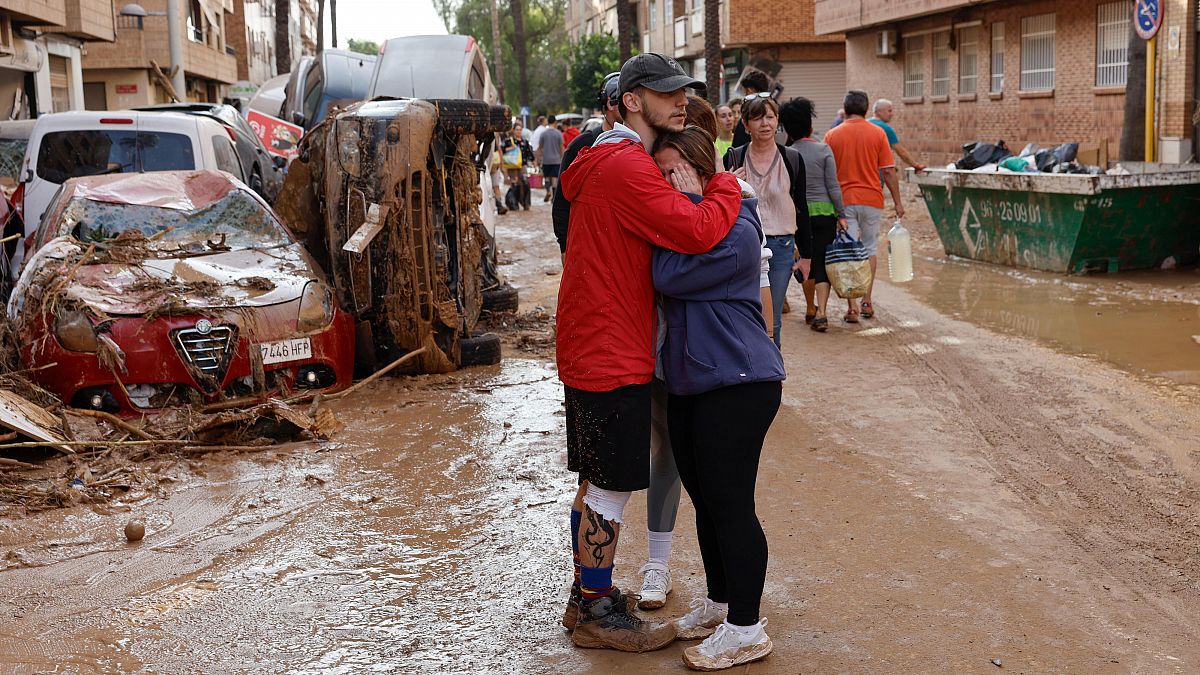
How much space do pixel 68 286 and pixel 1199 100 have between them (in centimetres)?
1521

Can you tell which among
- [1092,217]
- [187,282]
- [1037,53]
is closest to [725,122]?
[1092,217]

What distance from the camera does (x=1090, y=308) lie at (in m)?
11.0

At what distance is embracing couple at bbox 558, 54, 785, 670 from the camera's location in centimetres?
381

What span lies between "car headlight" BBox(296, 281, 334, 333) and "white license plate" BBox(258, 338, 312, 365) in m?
0.09

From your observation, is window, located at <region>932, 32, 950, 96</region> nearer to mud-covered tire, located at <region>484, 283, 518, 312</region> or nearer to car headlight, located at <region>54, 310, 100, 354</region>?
mud-covered tire, located at <region>484, 283, 518, 312</region>

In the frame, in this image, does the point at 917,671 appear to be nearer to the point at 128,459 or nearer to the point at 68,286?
the point at 128,459

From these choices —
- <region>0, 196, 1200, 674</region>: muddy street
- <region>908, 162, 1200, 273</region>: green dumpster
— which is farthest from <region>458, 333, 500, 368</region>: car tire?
<region>908, 162, 1200, 273</region>: green dumpster

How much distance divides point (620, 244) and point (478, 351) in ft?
17.9

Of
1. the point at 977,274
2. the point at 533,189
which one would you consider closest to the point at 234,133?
the point at 977,274

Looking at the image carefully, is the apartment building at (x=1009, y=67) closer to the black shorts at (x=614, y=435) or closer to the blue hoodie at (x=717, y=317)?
the blue hoodie at (x=717, y=317)

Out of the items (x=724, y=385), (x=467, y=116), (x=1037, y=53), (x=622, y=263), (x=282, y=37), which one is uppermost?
(x=282, y=37)

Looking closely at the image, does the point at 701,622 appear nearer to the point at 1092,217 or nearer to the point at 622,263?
the point at 622,263

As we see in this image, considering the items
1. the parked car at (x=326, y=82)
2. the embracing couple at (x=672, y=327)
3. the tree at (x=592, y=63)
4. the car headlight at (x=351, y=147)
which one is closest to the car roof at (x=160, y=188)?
the car headlight at (x=351, y=147)

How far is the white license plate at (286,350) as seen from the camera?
7.70m
